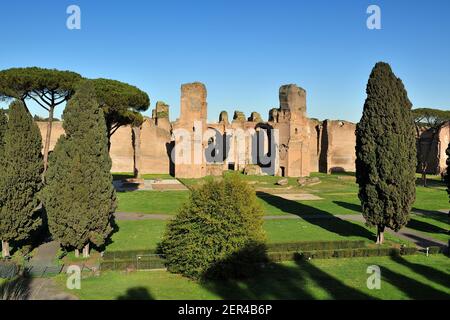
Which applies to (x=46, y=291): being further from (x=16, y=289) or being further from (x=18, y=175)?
(x=18, y=175)

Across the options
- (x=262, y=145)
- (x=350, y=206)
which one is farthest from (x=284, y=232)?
(x=262, y=145)

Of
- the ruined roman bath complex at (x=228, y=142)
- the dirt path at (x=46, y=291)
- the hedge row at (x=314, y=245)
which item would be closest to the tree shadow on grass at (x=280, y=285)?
the hedge row at (x=314, y=245)

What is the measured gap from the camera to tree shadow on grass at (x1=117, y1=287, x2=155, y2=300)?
39.4ft

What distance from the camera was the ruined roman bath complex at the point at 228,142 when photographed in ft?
144

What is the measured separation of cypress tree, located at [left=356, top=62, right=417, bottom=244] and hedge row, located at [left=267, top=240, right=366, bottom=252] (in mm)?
1640

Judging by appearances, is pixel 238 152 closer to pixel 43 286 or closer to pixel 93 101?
pixel 93 101

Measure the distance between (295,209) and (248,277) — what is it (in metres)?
13.6

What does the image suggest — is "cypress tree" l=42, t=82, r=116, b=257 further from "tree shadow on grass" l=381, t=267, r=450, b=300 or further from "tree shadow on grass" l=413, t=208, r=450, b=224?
"tree shadow on grass" l=413, t=208, r=450, b=224

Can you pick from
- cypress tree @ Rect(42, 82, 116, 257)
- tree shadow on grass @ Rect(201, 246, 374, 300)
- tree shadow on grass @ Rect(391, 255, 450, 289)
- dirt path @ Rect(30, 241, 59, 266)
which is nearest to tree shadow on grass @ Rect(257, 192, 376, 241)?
tree shadow on grass @ Rect(391, 255, 450, 289)

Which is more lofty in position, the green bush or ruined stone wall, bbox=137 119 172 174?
ruined stone wall, bbox=137 119 172 174

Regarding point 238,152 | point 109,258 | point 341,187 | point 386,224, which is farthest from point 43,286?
point 238,152

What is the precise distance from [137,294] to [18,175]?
6.92m

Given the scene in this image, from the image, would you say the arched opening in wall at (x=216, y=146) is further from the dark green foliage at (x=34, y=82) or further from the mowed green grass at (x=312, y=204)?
the dark green foliage at (x=34, y=82)

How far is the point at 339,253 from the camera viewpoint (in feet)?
54.4
